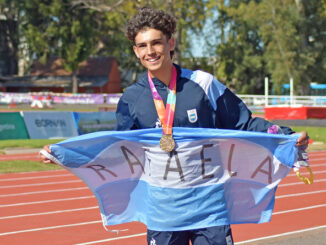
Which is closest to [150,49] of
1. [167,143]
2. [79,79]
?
[167,143]

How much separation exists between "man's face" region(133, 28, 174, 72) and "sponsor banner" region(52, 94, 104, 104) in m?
47.0

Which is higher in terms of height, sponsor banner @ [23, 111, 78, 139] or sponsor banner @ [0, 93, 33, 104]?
sponsor banner @ [23, 111, 78, 139]

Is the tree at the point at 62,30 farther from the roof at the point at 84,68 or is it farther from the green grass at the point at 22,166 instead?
the green grass at the point at 22,166

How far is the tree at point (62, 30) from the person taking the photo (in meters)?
57.8

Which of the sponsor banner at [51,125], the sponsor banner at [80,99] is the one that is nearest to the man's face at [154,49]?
the sponsor banner at [51,125]

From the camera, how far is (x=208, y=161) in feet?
11.2

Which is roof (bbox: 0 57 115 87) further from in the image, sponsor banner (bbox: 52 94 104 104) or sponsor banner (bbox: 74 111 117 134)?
sponsor banner (bbox: 74 111 117 134)

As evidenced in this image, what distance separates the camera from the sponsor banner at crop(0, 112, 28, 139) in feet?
60.1

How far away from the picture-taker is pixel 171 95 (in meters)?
3.33

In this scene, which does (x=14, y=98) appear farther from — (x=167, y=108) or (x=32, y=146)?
(x=167, y=108)

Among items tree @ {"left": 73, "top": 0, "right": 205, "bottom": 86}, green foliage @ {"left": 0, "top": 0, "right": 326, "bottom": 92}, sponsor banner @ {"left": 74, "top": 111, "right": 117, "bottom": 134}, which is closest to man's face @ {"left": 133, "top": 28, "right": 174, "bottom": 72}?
sponsor banner @ {"left": 74, "top": 111, "right": 117, "bottom": 134}

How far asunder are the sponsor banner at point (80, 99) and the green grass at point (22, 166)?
3621 centimetres

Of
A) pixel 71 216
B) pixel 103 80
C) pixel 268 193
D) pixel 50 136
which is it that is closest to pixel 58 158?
pixel 268 193

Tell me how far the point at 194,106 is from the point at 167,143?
28 centimetres
